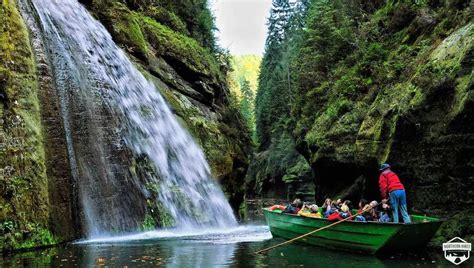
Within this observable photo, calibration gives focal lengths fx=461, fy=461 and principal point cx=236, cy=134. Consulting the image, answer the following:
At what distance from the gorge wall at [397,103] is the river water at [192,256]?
2.46 metres

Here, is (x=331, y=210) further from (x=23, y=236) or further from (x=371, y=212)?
(x=23, y=236)

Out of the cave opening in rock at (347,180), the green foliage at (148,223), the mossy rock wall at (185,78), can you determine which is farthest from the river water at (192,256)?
the mossy rock wall at (185,78)

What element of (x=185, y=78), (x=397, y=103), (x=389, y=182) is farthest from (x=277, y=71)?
(x=389, y=182)

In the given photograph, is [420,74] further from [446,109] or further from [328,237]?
[328,237]

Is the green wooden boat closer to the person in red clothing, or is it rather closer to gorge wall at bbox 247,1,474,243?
the person in red clothing

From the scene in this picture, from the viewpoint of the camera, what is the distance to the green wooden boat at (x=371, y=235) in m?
10.6

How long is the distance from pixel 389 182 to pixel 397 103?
351 centimetres

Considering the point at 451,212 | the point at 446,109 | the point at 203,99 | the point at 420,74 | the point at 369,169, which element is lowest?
the point at 451,212

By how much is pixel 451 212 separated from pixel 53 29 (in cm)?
1378

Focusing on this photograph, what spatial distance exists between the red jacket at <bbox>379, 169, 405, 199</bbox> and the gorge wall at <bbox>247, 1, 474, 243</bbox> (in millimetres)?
1833

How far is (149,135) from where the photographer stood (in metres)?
17.7

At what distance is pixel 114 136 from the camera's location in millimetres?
Result: 15445

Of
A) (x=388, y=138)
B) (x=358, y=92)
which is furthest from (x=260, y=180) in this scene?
(x=388, y=138)

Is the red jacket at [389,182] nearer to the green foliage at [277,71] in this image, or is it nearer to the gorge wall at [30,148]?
the gorge wall at [30,148]
